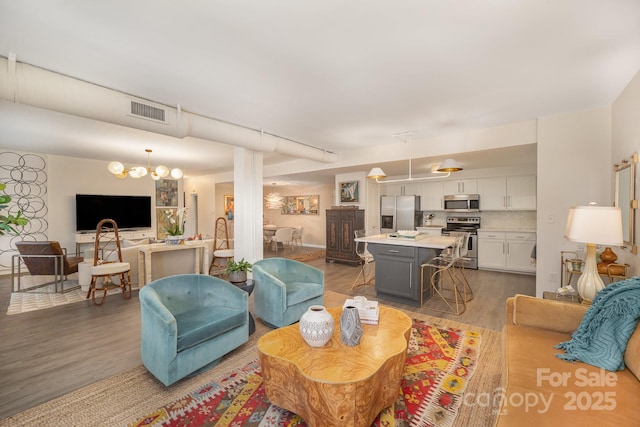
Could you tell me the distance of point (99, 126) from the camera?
13.7 feet

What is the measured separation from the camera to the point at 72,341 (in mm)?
2879

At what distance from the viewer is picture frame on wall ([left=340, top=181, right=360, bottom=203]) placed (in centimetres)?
693

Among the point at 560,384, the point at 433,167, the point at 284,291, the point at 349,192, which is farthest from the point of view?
the point at 349,192

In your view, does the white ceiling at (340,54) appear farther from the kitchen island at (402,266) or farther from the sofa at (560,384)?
the sofa at (560,384)

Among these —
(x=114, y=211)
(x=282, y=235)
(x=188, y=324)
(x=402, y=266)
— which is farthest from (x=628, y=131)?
(x=114, y=211)

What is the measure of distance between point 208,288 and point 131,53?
85.2 inches

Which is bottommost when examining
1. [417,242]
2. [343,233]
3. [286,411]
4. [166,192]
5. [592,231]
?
[286,411]

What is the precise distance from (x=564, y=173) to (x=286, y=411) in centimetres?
439

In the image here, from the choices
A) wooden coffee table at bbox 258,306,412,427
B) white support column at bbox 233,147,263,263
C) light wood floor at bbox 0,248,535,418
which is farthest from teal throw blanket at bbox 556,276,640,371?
white support column at bbox 233,147,263,263

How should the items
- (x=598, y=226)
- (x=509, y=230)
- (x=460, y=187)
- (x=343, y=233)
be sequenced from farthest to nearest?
(x=343, y=233) < (x=460, y=187) < (x=509, y=230) < (x=598, y=226)

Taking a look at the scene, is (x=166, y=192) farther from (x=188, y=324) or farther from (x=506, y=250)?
(x=506, y=250)

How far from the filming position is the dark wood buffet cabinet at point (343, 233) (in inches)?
264

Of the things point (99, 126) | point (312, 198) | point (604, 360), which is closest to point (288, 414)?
point (604, 360)

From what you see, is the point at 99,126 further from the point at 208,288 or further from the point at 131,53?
the point at 208,288
